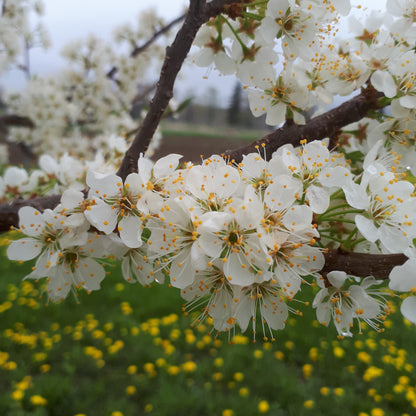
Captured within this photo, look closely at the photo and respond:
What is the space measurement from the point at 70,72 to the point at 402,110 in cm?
366

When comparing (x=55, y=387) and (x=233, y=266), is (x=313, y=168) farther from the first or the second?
(x=55, y=387)

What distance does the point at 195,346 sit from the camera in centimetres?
344

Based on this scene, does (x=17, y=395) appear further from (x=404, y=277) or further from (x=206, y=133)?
(x=206, y=133)

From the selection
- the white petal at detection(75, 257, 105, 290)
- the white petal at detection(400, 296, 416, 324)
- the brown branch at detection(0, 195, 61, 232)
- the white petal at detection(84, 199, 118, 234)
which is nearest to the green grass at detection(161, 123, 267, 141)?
the brown branch at detection(0, 195, 61, 232)

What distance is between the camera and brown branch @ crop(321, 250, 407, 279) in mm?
744

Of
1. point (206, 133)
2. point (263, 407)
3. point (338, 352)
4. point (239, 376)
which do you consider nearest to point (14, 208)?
point (263, 407)

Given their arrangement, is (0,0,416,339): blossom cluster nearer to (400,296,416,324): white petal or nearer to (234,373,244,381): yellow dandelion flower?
(400,296,416,324): white petal

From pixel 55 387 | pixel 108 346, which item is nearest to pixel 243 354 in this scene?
pixel 108 346

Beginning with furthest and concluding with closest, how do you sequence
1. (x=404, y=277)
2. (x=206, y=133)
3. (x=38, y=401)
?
1. (x=206, y=133)
2. (x=38, y=401)
3. (x=404, y=277)

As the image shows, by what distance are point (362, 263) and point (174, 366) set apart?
101 inches

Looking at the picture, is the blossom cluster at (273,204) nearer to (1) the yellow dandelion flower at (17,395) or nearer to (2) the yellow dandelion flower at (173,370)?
(1) the yellow dandelion flower at (17,395)

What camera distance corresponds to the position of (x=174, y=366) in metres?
3.04

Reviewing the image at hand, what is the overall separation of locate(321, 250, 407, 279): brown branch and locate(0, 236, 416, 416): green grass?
6.99 feet

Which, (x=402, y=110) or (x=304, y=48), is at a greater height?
(x=304, y=48)
